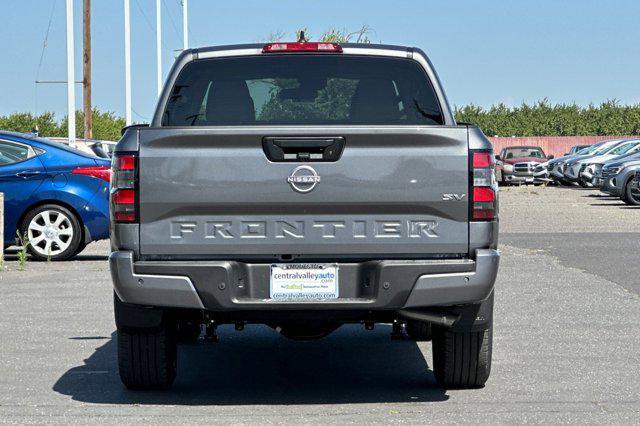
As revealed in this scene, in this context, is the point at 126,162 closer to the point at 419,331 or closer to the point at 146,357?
the point at 146,357

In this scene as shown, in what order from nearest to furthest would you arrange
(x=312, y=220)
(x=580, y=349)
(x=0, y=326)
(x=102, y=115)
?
(x=312, y=220) < (x=580, y=349) < (x=0, y=326) < (x=102, y=115)

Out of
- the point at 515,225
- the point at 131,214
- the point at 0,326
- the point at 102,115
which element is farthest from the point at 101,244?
the point at 102,115

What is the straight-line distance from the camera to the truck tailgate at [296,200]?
7078mm

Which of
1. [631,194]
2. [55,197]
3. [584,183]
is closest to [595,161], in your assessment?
[584,183]

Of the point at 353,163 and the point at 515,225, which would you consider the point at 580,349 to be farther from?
the point at 515,225

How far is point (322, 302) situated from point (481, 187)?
39.3 inches

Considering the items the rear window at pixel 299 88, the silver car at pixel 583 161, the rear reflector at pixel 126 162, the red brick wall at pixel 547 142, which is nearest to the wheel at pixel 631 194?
the silver car at pixel 583 161

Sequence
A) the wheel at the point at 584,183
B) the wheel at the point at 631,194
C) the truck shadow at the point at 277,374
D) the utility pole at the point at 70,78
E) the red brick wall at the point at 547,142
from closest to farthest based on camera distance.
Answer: the truck shadow at the point at 277,374
the wheel at the point at 631,194
the utility pole at the point at 70,78
the wheel at the point at 584,183
the red brick wall at the point at 547,142

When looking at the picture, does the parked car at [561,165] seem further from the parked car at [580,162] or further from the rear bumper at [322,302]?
the rear bumper at [322,302]

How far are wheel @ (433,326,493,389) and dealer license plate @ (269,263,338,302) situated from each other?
0.92m

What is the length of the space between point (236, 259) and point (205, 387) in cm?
139

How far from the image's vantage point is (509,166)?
5509cm

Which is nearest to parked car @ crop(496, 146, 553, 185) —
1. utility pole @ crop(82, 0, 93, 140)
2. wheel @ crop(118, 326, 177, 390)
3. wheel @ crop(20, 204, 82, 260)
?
utility pole @ crop(82, 0, 93, 140)

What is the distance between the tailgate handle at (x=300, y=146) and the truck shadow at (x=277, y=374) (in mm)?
1437
